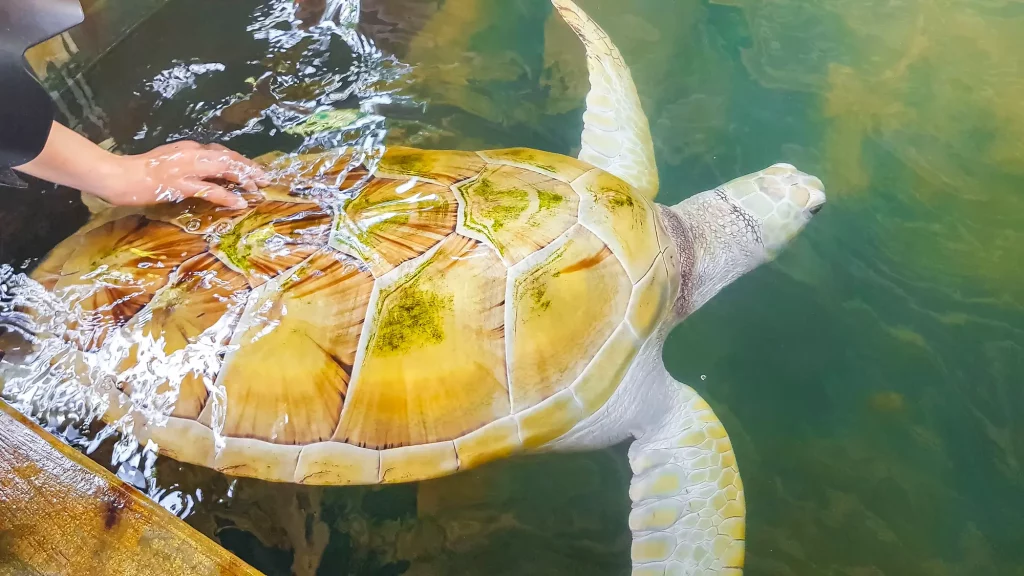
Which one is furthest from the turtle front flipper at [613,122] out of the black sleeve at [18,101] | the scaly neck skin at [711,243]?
the black sleeve at [18,101]

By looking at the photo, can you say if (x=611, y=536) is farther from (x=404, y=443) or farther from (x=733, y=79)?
(x=733, y=79)

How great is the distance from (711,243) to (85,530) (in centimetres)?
136

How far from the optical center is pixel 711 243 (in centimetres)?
144

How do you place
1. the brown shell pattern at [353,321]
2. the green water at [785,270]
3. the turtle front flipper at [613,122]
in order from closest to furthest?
the brown shell pattern at [353,321]
the green water at [785,270]
the turtle front flipper at [613,122]

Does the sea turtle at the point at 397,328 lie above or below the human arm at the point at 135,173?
below

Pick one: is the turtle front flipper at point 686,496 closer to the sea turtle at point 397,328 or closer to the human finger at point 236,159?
the sea turtle at point 397,328

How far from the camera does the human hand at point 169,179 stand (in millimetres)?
1061

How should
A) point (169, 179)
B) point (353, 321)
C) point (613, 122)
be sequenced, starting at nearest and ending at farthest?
point (353, 321), point (169, 179), point (613, 122)

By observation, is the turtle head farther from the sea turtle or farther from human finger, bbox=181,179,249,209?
human finger, bbox=181,179,249,209

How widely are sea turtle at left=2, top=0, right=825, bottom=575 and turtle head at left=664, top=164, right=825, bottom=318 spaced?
0.88 feet

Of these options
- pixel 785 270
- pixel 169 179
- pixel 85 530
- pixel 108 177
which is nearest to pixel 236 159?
pixel 169 179

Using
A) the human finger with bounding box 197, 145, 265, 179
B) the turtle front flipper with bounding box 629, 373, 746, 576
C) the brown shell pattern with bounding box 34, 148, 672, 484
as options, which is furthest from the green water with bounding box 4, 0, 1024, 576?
the human finger with bounding box 197, 145, 265, 179

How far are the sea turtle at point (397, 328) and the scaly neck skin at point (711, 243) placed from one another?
216mm

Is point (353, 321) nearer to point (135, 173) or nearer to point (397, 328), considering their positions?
point (397, 328)
